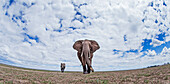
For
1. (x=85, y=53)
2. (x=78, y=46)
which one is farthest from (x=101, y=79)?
(x=78, y=46)

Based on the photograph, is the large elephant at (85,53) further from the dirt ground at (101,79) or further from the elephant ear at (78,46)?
the dirt ground at (101,79)

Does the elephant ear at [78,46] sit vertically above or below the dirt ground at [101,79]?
above

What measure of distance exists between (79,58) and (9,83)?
1241 cm

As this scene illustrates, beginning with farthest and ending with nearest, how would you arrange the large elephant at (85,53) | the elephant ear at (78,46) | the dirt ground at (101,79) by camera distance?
the elephant ear at (78,46)
the large elephant at (85,53)
the dirt ground at (101,79)

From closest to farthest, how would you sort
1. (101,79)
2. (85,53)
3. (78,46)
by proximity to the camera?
(101,79), (85,53), (78,46)

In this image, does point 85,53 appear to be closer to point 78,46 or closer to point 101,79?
point 78,46

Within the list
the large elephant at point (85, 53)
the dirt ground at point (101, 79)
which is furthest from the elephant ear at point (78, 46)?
the dirt ground at point (101, 79)

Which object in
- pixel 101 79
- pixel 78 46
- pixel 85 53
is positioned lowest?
pixel 101 79

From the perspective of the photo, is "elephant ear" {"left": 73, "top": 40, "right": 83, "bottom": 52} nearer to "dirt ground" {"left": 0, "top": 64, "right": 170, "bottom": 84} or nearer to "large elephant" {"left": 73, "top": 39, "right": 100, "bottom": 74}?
"large elephant" {"left": 73, "top": 39, "right": 100, "bottom": 74}

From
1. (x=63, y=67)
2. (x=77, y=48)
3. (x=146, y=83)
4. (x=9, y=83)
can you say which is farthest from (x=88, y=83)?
(x=63, y=67)

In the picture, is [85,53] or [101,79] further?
[85,53]


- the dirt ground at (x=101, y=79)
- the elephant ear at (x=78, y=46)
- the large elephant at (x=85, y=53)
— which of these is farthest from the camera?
the elephant ear at (x=78, y=46)

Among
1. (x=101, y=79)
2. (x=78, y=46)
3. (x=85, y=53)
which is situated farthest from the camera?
(x=78, y=46)

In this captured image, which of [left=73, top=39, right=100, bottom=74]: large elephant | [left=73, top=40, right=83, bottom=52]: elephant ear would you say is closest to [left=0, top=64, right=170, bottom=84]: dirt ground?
[left=73, top=39, right=100, bottom=74]: large elephant
